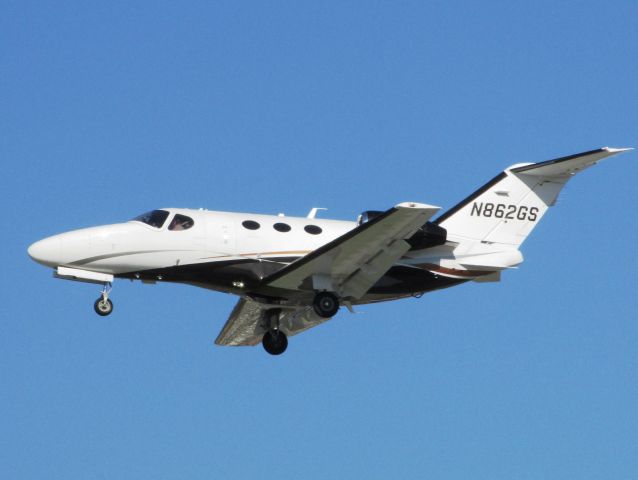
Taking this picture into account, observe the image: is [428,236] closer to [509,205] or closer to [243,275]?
[509,205]

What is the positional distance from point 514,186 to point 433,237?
2.63m

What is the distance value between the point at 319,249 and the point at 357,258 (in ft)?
3.15

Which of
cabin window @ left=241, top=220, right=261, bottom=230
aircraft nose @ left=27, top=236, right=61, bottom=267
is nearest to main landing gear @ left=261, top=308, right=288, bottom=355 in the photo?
cabin window @ left=241, top=220, right=261, bottom=230

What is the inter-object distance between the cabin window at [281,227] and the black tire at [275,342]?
10.1 ft

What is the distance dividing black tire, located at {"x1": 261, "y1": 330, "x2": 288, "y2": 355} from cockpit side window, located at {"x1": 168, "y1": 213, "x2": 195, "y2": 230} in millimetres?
3842

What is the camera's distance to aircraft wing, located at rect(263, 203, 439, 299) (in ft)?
84.1

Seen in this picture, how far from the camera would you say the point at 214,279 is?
28.0 metres

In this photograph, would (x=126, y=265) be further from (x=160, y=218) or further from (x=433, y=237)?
(x=433, y=237)

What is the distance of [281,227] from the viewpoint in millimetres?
28312

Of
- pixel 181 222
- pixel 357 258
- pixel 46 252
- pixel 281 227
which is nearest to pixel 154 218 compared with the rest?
pixel 181 222

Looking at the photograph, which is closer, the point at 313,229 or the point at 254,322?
the point at 313,229

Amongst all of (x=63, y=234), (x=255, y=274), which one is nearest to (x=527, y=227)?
(x=255, y=274)

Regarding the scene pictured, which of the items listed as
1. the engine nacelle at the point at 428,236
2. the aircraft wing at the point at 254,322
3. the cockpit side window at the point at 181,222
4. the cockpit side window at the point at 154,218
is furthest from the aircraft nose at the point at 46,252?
the engine nacelle at the point at 428,236

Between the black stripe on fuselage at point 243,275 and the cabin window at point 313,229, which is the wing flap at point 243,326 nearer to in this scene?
the black stripe on fuselage at point 243,275
